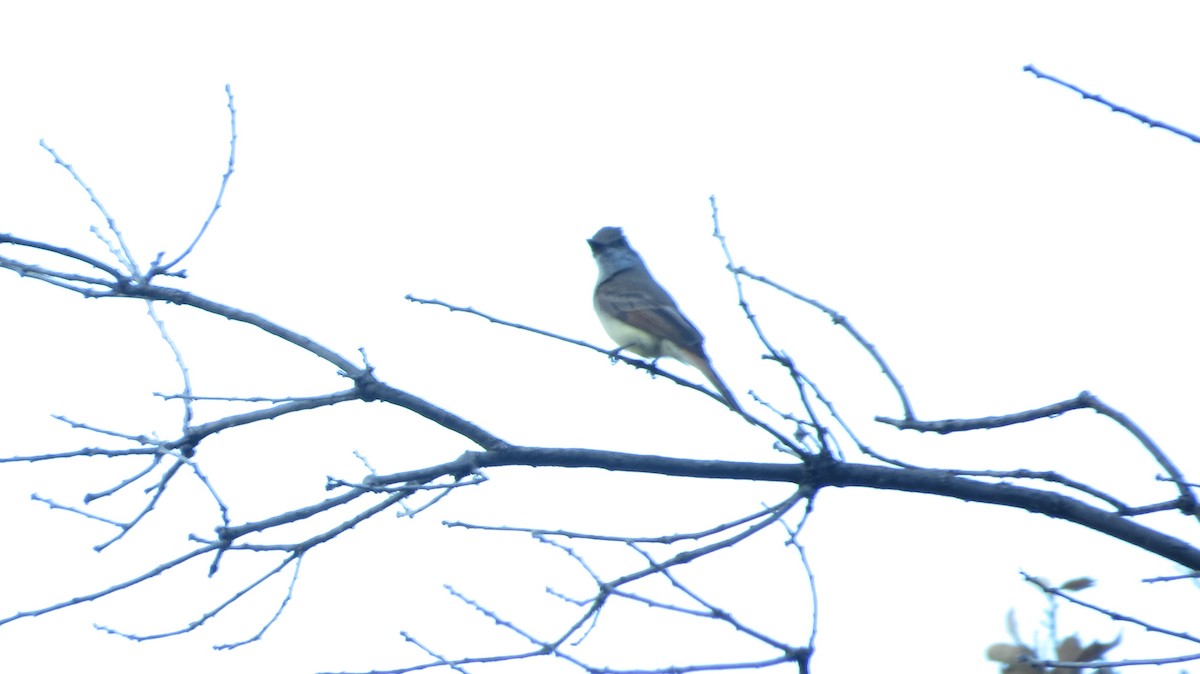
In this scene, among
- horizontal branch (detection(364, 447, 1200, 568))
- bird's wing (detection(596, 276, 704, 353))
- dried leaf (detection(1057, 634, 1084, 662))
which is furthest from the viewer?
bird's wing (detection(596, 276, 704, 353))

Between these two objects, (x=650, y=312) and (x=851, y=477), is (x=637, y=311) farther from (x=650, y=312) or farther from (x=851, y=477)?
(x=851, y=477)

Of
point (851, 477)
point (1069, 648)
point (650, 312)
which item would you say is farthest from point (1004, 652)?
point (650, 312)

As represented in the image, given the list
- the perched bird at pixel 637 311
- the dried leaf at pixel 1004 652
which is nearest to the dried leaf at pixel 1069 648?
the dried leaf at pixel 1004 652

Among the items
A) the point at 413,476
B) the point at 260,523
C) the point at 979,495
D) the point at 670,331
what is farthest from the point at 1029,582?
the point at 670,331

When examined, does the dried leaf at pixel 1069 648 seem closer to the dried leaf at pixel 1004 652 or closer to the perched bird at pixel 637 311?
the dried leaf at pixel 1004 652

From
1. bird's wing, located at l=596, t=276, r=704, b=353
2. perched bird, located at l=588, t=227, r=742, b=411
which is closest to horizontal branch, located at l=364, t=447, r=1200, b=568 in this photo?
perched bird, located at l=588, t=227, r=742, b=411

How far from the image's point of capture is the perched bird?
916cm

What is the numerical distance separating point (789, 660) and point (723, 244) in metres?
1.38

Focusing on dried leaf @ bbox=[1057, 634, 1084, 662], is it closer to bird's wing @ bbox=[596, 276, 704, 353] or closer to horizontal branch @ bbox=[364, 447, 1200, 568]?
horizontal branch @ bbox=[364, 447, 1200, 568]

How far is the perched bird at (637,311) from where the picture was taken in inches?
361

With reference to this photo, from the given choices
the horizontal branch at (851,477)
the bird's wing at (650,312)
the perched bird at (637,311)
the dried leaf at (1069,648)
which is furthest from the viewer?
the bird's wing at (650,312)

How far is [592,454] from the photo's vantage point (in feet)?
13.2

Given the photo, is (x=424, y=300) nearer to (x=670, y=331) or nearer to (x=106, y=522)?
(x=106, y=522)

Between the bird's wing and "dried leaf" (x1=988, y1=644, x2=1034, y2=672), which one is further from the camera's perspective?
the bird's wing
